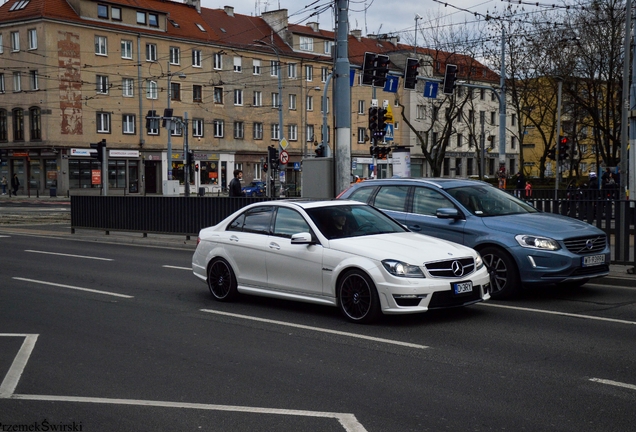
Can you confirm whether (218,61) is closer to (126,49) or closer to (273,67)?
(273,67)

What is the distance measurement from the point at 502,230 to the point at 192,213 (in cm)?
1198

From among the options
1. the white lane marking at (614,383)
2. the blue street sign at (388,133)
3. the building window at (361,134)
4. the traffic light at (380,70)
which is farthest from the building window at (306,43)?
the white lane marking at (614,383)

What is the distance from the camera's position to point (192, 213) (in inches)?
838

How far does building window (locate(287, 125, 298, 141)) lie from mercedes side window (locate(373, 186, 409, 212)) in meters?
61.6

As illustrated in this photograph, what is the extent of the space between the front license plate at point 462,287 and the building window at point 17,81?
185 feet

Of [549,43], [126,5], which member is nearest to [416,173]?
[126,5]

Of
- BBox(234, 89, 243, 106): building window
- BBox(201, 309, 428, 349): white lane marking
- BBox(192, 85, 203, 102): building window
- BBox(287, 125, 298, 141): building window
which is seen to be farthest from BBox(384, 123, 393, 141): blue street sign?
BBox(287, 125, 298, 141): building window

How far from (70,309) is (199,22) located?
62.0 metres

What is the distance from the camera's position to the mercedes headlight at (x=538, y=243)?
10578mm

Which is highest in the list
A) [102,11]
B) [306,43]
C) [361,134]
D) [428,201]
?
[102,11]

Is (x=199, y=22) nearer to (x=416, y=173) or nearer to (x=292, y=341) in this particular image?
(x=416, y=173)

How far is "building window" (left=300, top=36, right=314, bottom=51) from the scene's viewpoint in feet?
246

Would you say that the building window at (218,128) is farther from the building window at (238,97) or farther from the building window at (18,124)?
the building window at (18,124)

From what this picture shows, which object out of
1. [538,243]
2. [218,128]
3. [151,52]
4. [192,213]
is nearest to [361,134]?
[218,128]
